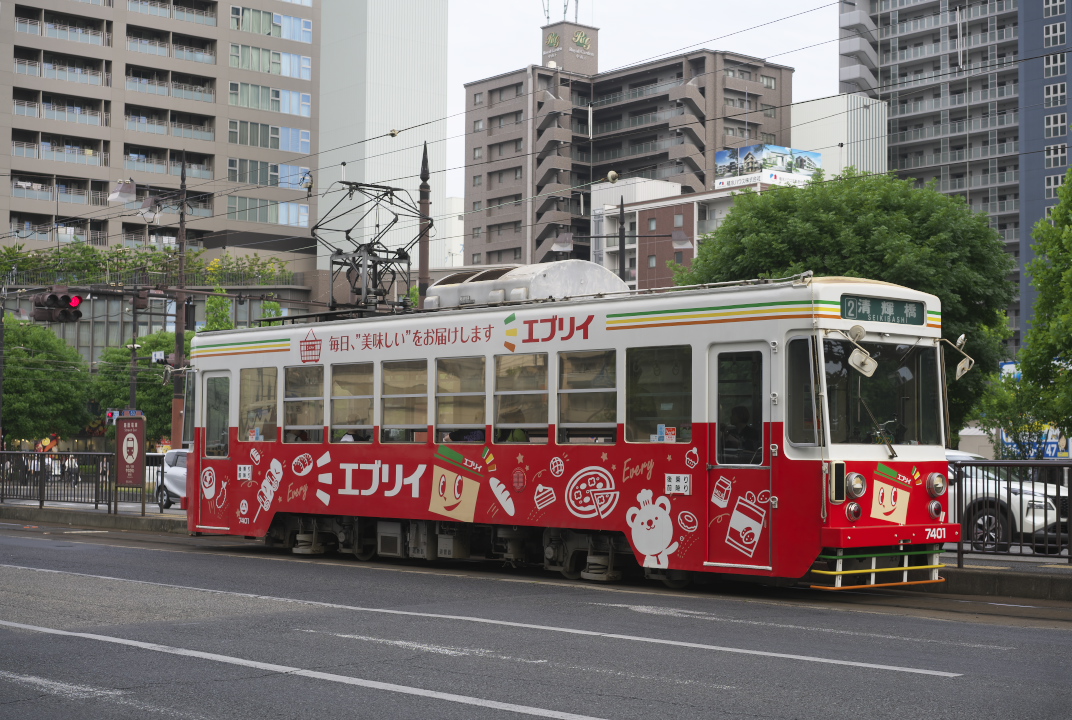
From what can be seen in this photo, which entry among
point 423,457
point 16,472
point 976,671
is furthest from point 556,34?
point 976,671

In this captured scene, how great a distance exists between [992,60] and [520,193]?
1526 inches

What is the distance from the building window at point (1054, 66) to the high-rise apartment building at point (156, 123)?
2044 inches

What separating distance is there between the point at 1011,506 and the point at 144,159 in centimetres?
8115

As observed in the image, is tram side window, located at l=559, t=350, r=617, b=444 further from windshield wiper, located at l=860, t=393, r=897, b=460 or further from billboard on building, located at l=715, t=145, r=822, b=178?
billboard on building, located at l=715, t=145, r=822, b=178

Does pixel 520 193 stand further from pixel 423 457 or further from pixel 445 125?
pixel 423 457

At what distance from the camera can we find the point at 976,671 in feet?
27.1

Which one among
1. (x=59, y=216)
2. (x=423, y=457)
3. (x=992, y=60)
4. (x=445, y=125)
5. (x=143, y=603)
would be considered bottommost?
(x=143, y=603)

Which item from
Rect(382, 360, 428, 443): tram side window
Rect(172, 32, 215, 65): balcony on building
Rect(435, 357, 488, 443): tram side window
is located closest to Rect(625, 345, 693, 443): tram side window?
Rect(435, 357, 488, 443): tram side window

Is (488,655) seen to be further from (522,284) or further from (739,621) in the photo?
(522,284)

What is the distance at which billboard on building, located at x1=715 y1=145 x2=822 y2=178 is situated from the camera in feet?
298

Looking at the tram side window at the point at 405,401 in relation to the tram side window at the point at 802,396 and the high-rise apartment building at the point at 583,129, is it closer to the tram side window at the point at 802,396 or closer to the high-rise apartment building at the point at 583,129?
the tram side window at the point at 802,396

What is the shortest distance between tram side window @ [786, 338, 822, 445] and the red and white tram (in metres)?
0.01

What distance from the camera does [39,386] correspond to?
66062 millimetres

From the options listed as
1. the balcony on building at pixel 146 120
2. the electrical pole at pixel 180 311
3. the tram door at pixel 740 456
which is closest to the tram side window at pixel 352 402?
the tram door at pixel 740 456
